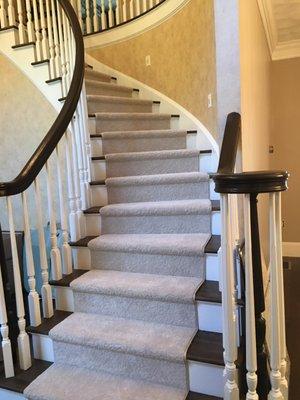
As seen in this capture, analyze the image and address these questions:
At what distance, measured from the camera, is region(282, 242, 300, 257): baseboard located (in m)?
4.36

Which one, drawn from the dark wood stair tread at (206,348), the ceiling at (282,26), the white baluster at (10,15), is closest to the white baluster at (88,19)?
the white baluster at (10,15)

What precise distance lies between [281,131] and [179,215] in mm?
2838

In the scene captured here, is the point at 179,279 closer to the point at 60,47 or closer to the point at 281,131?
the point at 60,47

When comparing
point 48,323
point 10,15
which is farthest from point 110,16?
point 48,323

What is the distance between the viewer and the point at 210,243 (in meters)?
1.89

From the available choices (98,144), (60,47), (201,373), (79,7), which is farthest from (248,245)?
(79,7)

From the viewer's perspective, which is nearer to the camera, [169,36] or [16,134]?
[16,134]

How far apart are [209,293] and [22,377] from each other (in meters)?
1.02

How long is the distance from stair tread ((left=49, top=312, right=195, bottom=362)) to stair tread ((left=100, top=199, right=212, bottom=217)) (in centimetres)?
68

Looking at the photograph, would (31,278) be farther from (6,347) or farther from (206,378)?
(206,378)

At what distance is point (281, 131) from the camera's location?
429 cm

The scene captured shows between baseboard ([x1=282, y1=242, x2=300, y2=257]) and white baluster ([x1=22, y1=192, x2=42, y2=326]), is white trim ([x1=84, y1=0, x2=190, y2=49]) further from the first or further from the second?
baseboard ([x1=282, y1=242, x2=300, y2=257])

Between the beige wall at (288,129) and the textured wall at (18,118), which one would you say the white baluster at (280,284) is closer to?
the textured wall at (18,118)

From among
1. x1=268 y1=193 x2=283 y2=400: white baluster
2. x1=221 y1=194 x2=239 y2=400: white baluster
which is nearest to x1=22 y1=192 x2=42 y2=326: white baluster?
x1=221 y1=194 x2=239 y2=400: white baluster
